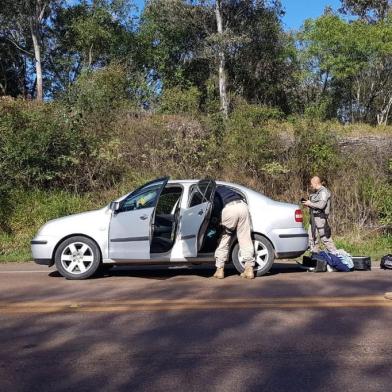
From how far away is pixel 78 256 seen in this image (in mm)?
9602

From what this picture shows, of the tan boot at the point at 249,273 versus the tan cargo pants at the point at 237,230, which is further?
the tan boot at the point at 249,273

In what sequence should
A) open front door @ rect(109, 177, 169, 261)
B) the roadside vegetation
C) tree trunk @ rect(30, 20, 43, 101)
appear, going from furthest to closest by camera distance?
tree trunk @ rect(30, 20, 43, 101), the roadside vegetation, open front door @ rect(109, 177, 169, 261)

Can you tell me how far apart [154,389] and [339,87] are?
121 feet

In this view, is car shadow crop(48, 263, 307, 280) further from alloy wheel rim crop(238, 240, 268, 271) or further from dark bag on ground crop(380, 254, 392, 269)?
dark bag on ground crop(380, 254, 392, 269)

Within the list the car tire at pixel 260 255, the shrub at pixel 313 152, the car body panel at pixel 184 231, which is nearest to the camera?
the car body panel at pixel 184 231

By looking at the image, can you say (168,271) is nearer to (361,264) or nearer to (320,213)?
(320,213)

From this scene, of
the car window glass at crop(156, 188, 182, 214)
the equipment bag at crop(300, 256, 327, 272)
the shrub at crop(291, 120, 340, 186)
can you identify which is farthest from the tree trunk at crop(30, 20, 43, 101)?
the equipment bag at crop(300, 256, 327, 272)

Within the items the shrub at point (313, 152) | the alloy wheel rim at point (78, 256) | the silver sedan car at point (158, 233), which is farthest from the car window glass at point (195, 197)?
the shrub at point (313, 152)

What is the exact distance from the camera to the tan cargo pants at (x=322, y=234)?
36.2 ft

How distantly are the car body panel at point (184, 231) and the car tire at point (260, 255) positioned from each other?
9cm

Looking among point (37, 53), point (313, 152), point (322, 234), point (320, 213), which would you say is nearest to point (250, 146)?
point (313, 152)

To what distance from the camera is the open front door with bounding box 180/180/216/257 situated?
30.4 ft

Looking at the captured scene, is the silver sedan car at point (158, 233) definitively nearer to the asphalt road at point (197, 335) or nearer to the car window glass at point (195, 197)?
the car window glass at point (195, 197)

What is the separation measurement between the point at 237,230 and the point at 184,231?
0.83m
